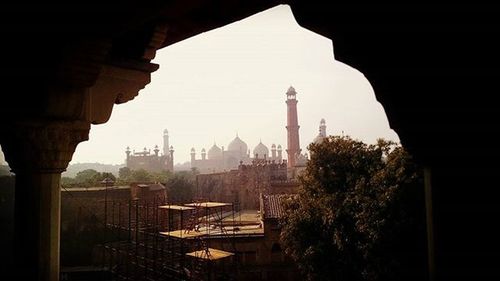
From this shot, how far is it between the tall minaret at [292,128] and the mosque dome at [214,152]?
1927 inches

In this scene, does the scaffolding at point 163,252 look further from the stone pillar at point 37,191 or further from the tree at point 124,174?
the tree at point 124,174

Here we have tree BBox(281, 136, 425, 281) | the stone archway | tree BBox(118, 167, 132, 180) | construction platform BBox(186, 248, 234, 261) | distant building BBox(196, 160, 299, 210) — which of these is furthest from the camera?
tree BBox(118, 167, 132, 180)

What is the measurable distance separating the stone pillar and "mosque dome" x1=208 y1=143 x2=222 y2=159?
103164mm

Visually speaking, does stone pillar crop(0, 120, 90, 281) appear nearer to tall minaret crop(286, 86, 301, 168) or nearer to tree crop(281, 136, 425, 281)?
tree crop(281, 136, 425, 281)

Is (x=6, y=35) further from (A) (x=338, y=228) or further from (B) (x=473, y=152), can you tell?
(A) (x=338, y=228)

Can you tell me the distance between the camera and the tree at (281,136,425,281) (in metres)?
13.5

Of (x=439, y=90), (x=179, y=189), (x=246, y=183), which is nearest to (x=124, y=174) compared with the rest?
(x=179, y=189)

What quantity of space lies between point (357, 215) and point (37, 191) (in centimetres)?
1318

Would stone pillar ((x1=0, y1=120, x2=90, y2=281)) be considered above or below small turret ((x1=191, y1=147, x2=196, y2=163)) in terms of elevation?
below

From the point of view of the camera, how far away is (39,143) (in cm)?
286

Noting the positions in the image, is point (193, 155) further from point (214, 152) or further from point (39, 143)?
point (39, 143)

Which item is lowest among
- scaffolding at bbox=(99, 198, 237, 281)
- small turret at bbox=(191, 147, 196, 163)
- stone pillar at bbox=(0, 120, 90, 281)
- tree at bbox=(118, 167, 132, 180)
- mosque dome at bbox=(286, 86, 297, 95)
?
scaffolding at bbox=(99, 198, 237, 281)

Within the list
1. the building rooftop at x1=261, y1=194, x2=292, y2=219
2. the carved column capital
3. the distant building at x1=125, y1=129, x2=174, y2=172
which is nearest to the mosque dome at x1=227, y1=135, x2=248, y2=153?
the distant building at x1=125, y1=129, x2=174, y2=172

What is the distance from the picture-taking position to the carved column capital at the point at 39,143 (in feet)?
9.22
